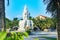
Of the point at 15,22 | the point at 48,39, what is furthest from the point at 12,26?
the point at 48,39

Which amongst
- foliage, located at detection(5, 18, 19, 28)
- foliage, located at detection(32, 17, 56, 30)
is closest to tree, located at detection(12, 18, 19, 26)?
foliage, located at detection(5, 18, 19, 28)

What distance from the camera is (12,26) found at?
3953 millimetres

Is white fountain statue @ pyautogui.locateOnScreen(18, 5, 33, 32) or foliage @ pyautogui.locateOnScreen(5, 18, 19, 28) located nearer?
foliage @ pyautogui.locateOnScreen(5, 18, 19, 28)

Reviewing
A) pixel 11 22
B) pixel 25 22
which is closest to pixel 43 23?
pixel 25 22

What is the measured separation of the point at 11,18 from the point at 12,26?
0.15 metres

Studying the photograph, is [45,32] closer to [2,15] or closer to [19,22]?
[19,22]

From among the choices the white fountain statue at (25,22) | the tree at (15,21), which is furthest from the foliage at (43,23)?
the tree at (15,21)

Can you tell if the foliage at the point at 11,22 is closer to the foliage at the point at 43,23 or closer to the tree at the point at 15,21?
the tree at the point at 15,21

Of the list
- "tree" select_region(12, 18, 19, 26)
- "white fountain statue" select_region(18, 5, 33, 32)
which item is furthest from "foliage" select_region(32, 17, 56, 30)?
"tree" select_region(12, 18, 19, 26)

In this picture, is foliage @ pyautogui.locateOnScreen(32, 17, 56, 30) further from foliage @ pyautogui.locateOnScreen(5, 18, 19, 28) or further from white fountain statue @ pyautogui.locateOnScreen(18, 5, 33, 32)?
foliage @ pyautogui.locateOnScreen(5, 18, 19, 28)

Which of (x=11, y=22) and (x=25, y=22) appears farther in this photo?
(x=25, y=22)

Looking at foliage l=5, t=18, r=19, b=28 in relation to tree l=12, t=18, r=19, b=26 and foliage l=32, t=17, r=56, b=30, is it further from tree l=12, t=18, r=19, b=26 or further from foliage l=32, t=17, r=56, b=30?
foliage l=32, t=17, r=56, b=30

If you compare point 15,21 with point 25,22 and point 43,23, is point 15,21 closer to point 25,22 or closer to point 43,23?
point 25,22

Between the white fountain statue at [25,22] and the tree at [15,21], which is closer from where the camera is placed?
the tree at [15,21]
